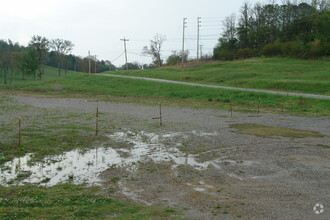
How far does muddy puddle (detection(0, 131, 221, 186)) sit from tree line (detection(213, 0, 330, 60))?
60185 millimetres

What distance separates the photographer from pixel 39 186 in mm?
10312

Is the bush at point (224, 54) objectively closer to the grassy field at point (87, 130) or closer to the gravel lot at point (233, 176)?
the grassy field at point (87, 130)

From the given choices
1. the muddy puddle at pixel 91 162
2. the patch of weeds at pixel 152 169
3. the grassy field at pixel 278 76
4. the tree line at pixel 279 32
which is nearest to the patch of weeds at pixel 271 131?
the muddy puddle at pixel 91 162

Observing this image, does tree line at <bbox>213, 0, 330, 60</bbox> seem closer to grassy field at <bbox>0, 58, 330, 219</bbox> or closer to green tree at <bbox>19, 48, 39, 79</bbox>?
grassy field at <bbox>0, 58, 330, 219</bbox>

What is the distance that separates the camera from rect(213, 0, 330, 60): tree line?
7228cm

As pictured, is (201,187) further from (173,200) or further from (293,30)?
(293,30)

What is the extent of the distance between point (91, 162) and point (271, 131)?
11660 mm

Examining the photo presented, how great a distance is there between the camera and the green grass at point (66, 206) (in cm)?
772

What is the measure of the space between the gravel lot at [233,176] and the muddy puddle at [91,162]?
0.75 ft

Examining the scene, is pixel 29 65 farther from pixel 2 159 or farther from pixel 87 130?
pixel 2 159

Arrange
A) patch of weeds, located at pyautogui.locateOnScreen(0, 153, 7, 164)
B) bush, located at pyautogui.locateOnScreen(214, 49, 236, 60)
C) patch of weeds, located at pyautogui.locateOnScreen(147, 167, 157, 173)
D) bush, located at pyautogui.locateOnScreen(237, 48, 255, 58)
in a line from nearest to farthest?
patch of weeds, located at pyautogui.locateOnScreen(147, 167, 157, 173) < patch of weeds, located at pyautogui.locateOnScreen(0, 153, 7, 164) < bush, located at pyautogui.locateOnScreen(237, 48, 255, 58) < bush, located at pyautogui.locateOnScreen(214, 49, 236, 60)

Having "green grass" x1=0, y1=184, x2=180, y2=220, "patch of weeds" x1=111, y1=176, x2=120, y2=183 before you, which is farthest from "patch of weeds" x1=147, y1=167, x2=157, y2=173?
"green grass" x1=0, y1=184, x2=180, y2=220

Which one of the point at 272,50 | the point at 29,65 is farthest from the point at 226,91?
the point at 29,65

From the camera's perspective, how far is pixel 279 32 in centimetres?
8594
